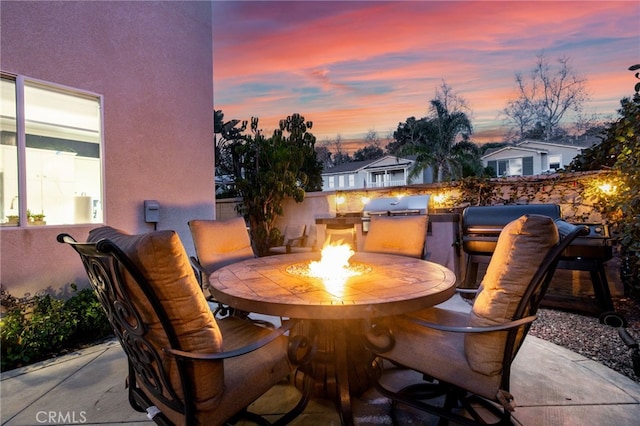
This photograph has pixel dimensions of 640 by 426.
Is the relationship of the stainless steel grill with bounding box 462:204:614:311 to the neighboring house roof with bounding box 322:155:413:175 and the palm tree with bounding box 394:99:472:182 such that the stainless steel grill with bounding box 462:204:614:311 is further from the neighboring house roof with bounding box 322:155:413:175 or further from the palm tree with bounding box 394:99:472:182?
the neighboring house roof with bounding box 322:155:413:175

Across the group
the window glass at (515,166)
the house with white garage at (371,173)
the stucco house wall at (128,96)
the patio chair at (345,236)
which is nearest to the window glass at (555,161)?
the window glass at (515,166)

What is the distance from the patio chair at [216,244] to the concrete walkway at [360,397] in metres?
0.95

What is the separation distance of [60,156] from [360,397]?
4.08 m

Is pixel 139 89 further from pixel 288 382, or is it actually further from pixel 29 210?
pixel 288 382

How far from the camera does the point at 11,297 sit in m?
2.75

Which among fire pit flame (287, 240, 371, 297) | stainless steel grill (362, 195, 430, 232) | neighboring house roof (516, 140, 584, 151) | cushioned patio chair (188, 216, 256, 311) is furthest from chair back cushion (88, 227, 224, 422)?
neighboring house roof (516, 140, 584, 151)

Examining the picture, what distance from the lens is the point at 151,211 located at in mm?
3961

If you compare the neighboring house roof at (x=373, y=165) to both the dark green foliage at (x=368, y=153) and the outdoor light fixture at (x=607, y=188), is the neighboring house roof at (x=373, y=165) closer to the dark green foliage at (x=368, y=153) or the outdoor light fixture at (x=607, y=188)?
the dark green foliage at (x=368, y=153)

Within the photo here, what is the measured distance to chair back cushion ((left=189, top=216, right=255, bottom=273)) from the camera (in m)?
2.79

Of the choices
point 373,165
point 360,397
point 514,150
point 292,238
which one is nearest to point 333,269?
point 360,397

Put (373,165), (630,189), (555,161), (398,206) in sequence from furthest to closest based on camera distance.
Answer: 1. (373,165)
2. (555,161)
3. (398,206)
4. (630,189)

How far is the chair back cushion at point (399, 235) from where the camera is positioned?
300 cm

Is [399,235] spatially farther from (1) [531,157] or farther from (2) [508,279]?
(1) [531,157]

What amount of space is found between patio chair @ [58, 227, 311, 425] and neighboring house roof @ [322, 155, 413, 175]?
647 inches
